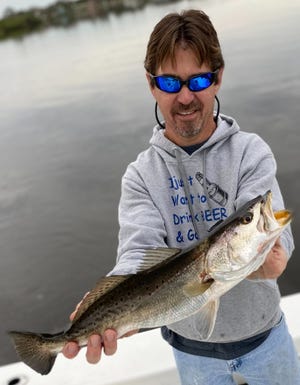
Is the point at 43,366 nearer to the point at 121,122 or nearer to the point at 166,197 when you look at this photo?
the point at 166,197

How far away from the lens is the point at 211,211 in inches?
108

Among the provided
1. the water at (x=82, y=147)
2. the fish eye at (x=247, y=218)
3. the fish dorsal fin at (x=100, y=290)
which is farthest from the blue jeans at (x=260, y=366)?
the water at (x=82, y=147)

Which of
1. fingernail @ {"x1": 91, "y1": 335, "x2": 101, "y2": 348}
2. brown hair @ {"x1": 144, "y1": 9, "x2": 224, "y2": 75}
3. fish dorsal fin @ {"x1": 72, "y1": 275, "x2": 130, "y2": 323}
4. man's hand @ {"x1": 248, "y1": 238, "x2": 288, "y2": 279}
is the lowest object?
fingernail @ {"x1": 91, "y1": 335, "x2": 101, "y2": 348}

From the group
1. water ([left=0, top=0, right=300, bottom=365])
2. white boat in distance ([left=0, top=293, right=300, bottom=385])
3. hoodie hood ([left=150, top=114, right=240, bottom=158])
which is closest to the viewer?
hoodie hood ([left=150, top=114, right=240, bottom=158])

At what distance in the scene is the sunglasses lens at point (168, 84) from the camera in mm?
2658

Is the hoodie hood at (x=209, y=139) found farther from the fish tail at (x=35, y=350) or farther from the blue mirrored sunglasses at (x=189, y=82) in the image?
the fish tail at (x=35, y=350)

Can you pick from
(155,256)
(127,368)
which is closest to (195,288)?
(155,256)

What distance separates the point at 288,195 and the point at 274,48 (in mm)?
11567

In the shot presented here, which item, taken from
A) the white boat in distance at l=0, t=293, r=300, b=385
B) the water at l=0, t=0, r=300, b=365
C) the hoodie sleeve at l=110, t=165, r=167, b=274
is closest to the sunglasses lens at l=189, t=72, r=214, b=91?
the hoodie sleeve at l=110, t=165, r=167, b=274

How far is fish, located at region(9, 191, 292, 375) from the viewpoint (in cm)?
216

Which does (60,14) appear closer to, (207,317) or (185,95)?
(185,95)

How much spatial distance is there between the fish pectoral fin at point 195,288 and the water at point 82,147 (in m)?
3.15

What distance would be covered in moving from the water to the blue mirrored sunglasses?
134 inches

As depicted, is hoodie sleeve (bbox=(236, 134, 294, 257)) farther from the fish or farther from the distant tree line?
the distant tree line
